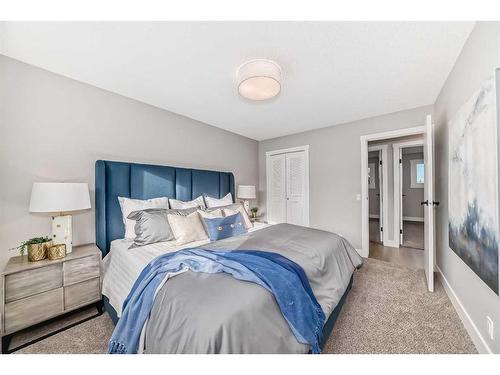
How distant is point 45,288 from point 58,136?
1479 millimetres

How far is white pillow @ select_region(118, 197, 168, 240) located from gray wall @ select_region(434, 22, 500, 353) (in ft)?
9.94

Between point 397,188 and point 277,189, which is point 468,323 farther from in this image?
Result: point 277,189

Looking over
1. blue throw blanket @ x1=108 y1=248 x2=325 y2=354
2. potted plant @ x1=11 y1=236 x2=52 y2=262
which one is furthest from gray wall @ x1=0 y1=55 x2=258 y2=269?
blue throw blanket @ x1=108 y1=248 x2=325 y2=354

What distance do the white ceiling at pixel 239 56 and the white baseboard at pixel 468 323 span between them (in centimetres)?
227

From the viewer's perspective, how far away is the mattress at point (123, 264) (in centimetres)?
167

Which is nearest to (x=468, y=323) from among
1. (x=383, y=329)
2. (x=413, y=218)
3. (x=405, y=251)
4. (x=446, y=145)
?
(x=383, y=329)

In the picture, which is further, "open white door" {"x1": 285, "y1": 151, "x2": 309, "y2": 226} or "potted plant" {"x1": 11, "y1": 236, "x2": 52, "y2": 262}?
"open white door" {"x1": 285, "y1": 151, "x2": 309, "y2": 226}

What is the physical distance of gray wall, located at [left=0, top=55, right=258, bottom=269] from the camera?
1.86 meters

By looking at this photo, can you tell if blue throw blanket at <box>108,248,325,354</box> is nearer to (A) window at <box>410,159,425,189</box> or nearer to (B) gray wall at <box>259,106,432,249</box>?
(B) gray wall at <box>259,106,432,249</box>

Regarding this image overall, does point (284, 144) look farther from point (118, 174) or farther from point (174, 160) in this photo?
point (118, 174)

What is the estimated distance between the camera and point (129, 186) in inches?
99.9
